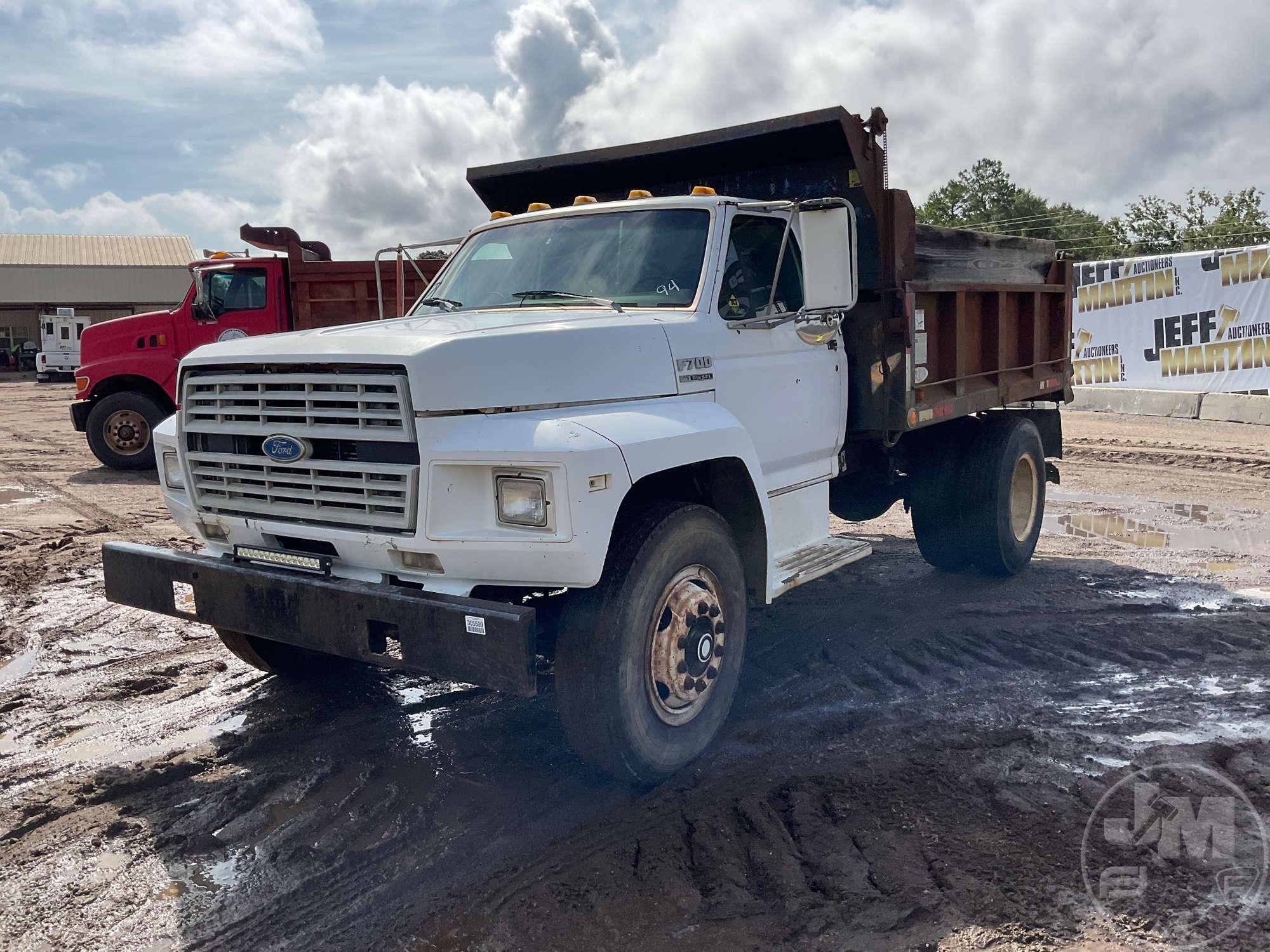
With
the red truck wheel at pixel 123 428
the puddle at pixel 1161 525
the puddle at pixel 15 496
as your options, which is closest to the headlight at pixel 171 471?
the puddle at pixel 1161 525

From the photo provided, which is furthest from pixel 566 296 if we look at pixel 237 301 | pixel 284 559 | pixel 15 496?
pixel 237 301

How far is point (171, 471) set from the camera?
4594mm

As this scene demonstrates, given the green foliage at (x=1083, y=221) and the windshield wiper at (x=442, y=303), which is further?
the green foliage at (x=1083, y=221)

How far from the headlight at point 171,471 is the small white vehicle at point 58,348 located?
99.8 ft

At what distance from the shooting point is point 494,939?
308 centimetres

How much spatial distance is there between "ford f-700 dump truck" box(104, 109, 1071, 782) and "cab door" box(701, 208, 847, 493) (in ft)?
0.05

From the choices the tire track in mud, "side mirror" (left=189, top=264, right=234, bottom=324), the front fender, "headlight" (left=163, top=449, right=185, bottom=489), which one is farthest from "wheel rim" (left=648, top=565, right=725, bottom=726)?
"side mirror" (left=189, top=264, right=234, bottom=324)

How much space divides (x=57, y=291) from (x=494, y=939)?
1834 inches

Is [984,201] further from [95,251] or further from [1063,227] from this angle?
[95,251]

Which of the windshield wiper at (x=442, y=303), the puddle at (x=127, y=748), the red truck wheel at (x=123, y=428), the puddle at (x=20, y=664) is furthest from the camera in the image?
the red truck wheel at (x=123, y=428)

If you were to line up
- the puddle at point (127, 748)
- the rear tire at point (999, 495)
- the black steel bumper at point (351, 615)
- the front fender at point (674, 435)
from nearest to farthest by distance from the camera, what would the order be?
the black steel bumper at point (351, 615), the front fender at point (674, 435), the puddle at point (127, 748), the rear tire at point (999, 495)

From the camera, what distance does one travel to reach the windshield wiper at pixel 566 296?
4605 millimetres

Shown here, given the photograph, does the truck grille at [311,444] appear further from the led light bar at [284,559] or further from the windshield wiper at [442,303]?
the windshield wiper at [442,303]

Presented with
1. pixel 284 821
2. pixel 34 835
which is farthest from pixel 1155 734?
pixel 34 835
